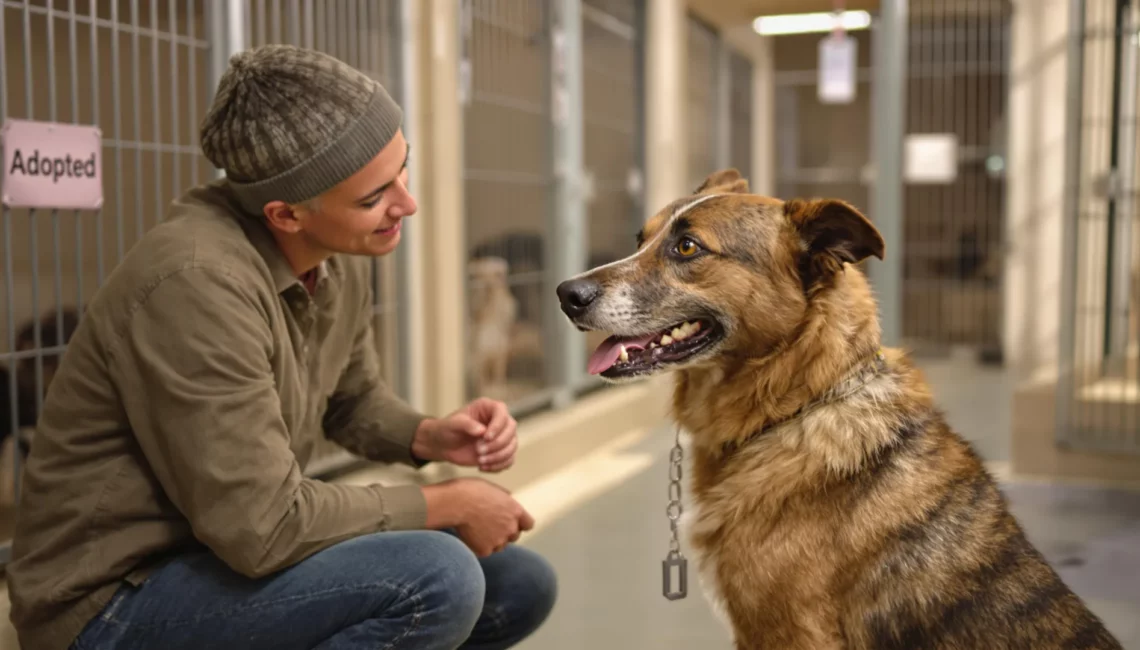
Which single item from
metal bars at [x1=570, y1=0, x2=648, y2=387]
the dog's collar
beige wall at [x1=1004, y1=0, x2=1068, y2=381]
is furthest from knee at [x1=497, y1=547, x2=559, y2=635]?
beige wall at [x1=1004, y1=0, x2=1068, y2=381]

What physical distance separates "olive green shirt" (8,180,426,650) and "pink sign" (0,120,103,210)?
0.63 m

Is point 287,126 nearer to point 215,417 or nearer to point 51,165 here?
point 215,417

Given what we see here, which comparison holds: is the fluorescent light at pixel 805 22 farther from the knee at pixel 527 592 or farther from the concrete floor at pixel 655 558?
the knee at pixel 527 592

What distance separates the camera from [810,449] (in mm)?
1654

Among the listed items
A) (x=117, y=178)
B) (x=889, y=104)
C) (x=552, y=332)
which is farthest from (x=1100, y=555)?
(x=117, y=178)

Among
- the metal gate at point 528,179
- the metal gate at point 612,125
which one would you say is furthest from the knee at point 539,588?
the metal gate at point 612,125

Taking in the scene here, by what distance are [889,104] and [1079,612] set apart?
299 centimetres

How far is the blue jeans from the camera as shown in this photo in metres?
1.46

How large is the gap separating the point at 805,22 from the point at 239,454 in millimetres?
7256

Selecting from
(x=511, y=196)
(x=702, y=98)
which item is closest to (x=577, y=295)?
(x=511, y=196)

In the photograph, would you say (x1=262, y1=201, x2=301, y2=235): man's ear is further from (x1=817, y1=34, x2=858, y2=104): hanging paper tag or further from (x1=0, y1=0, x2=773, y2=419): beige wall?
(x1=817, y1=34, x2=858, y2=104): hanging paper tag

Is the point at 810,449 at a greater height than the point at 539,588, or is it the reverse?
the point at 810,449

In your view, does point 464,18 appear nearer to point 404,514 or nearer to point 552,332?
point 552,332

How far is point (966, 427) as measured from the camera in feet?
16.8
